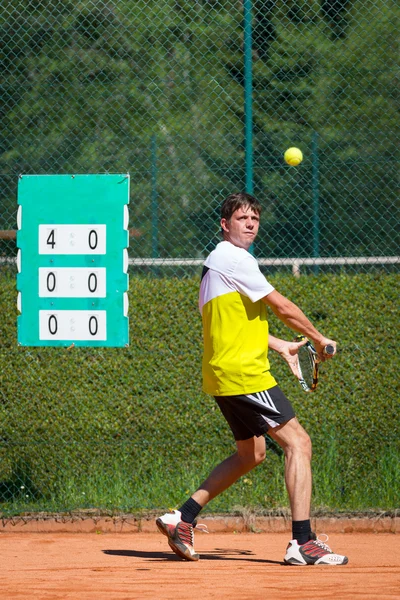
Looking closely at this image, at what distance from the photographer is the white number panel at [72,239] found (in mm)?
5996

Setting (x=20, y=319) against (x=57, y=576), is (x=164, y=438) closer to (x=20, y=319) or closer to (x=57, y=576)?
(x=20, y=319)

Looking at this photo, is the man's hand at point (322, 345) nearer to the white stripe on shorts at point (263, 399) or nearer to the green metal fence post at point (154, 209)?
the white stripe on shorts at point (263, 399)

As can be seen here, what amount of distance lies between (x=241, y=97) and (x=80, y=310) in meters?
1.97

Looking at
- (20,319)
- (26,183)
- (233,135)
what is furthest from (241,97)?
(20,319)

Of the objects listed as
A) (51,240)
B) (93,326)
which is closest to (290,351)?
(93,326)

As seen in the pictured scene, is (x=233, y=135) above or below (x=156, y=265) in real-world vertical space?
above

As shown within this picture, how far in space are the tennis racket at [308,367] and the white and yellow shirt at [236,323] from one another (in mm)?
284

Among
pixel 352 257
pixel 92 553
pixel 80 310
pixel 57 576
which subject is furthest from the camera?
pixel 352 257

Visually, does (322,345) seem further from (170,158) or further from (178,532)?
(170,158)

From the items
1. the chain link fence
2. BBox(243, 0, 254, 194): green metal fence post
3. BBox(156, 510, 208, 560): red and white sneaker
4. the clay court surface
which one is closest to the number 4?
the chain link fence

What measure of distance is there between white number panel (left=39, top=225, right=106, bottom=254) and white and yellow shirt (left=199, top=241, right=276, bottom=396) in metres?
1.56

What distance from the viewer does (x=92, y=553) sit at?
5160 mm

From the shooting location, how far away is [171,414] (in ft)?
20.6

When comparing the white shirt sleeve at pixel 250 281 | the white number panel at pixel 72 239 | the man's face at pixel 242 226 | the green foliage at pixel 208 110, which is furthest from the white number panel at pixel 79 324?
the white shirt sleeve at pixel 250 281
